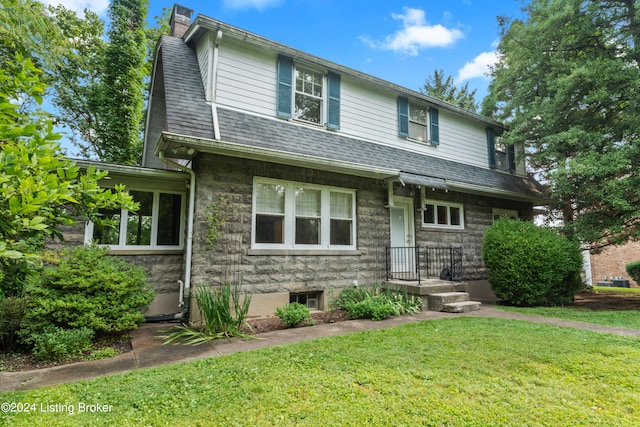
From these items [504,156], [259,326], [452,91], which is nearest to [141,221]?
[259,326]

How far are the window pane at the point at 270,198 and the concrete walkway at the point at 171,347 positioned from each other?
2.33 meters

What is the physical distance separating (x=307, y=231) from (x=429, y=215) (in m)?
3.76

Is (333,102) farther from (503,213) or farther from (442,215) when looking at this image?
(503,213)

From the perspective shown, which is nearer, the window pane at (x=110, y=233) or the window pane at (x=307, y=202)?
the window pane at (x=110, y=233)

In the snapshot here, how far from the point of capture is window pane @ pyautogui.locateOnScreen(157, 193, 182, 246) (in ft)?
21.3

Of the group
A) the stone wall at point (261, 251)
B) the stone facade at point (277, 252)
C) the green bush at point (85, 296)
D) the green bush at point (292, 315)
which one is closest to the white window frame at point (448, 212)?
the stone facade at point (277, 252)

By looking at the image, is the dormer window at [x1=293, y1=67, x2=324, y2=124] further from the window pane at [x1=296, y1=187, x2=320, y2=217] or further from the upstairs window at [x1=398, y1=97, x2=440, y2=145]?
the upstairs window at [x1=398, y1=97, x2=440, y2=145]

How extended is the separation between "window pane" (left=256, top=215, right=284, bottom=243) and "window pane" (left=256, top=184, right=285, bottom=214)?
14 cm

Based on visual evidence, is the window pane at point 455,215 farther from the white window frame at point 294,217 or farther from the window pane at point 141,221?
the window pane at point 141,221

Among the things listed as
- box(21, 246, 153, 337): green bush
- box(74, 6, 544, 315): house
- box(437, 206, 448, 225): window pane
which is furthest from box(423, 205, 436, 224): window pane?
box(21, 246, 153, 337): green bush

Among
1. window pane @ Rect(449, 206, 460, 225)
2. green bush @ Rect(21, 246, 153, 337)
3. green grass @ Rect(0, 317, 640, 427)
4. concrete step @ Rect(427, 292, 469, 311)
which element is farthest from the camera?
window pane @ Rect(449, 206, 460, 225)

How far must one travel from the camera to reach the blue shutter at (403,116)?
888 centimetres

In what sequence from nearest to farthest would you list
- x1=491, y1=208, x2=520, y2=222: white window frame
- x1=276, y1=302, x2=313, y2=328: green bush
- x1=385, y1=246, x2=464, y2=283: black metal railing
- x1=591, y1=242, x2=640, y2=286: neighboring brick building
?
x1=276, y1=302, x2=313, y2=328: green bush < x1=385, y1=246, x2=464, y2=283: black metal railing < x1=491, y1=208, x2=520, y2=222: white window frame < x1=591, y1=242, x2=640, y2=286: neighboring brick building

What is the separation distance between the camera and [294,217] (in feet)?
21.5
